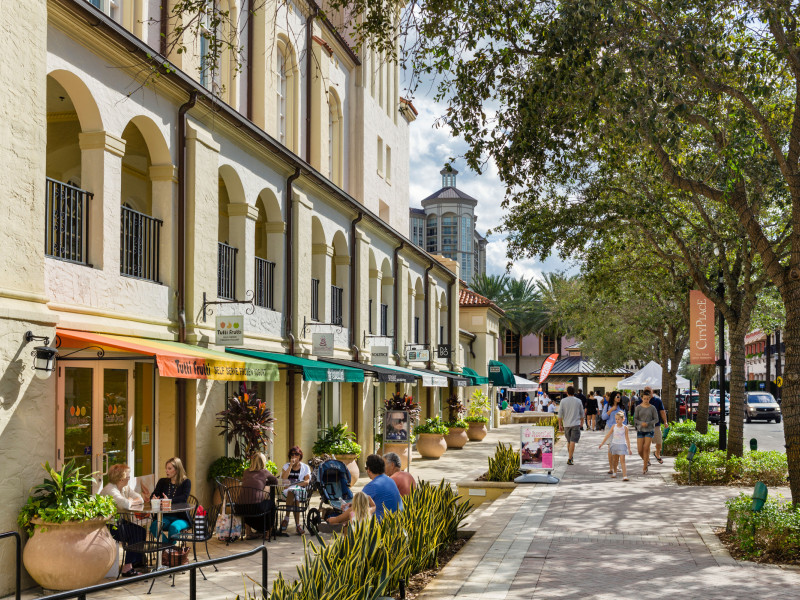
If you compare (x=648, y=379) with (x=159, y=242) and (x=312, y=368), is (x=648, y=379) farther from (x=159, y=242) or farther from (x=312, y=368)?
(x=159, y=242)

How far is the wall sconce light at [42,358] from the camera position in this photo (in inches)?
360

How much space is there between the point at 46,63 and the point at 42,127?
2.61 feet

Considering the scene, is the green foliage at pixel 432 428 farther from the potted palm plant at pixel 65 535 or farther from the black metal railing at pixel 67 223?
the potted palm plant at pixel 65 535

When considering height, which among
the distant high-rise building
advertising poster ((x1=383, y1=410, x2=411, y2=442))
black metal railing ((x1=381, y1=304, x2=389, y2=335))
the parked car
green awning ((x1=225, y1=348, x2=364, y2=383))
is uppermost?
the distant high-rise building

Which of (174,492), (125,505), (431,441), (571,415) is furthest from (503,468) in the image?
(125,505)

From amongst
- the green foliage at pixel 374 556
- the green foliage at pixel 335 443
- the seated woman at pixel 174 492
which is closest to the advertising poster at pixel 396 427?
the green foliage at pixel 335 443

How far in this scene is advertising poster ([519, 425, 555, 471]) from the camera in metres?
17.8

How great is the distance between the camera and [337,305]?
22.1 m

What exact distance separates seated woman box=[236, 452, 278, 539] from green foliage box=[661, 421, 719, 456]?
13.1 metres

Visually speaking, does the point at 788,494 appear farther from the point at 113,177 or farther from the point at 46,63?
the point at 46,63

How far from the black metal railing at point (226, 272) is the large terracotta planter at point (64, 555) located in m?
6.69

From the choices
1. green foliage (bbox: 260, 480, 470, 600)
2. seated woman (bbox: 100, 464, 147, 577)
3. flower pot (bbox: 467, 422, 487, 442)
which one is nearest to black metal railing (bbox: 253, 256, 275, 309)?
seated woman (bbox: 100, 464, 147, 577)

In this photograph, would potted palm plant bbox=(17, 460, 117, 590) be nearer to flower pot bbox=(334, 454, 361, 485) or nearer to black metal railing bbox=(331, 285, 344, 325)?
flower pot bbox=(334, 454, 361, 485)

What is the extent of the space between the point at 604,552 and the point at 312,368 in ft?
23.3
